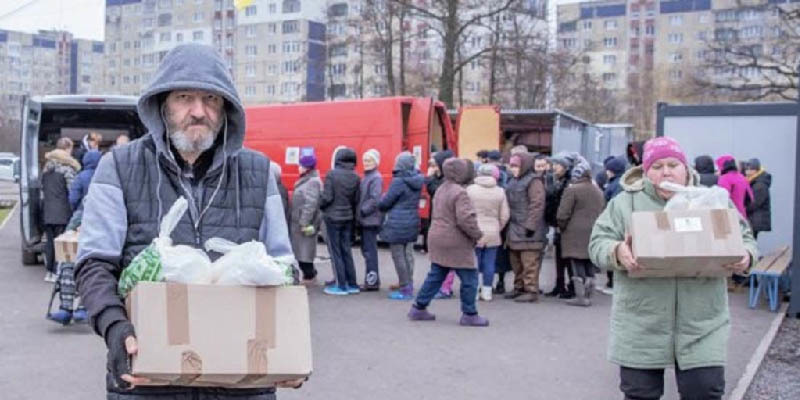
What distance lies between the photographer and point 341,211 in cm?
1170

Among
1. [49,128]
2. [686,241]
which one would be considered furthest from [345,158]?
[686,241]

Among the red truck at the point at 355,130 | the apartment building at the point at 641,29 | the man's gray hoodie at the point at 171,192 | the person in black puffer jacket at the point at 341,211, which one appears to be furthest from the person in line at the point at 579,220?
the apartment building at the point at 641,29

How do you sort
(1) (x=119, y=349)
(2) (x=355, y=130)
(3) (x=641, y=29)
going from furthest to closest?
(3) (x=641, y=29)
(2) (x=355, y=130)
(1) (x=119, y=349)

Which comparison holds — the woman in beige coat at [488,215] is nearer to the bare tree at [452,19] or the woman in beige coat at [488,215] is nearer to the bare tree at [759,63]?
the bare tree at [452,19]

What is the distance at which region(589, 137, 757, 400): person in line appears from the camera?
454cm

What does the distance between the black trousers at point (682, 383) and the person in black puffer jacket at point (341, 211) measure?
7.23 m

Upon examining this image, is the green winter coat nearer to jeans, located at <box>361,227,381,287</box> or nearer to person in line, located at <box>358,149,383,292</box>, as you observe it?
person in line, located at <box>358,149,383,292</box>

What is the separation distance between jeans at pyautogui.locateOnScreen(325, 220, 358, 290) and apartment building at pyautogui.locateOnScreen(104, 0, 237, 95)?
230 ft

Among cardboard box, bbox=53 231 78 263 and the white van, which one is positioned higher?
the white van

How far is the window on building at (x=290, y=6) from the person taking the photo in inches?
3169

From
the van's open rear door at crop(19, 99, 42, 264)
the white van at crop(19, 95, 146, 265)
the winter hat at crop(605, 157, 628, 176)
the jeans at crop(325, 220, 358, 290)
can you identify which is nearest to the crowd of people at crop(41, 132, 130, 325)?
the van's open rear door at crop(19, 99, 42, 264)

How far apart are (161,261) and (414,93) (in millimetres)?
34666

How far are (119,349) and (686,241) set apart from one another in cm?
267

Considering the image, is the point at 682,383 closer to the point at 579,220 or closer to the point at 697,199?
the point at 697,199
